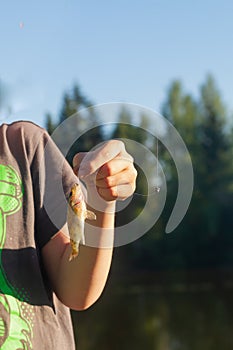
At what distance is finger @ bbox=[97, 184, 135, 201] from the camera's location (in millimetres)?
1165

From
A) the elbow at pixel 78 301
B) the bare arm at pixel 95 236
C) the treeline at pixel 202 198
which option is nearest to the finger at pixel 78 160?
the bare arm at pixel 95 236

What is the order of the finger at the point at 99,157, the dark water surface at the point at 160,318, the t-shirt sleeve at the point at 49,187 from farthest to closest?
the dark water surface at the point at 160,318
the t-shirt sleeve at the point at 49,187
the finger at the point at 99,157

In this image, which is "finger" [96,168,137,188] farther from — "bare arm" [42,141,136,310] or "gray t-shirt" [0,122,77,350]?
"gray t-shirt" [0,122,77,350]

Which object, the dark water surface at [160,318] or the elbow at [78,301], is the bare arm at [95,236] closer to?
the elbow at [78,301]

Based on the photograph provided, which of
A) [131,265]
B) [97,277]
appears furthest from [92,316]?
[97,277]

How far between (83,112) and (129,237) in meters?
0.23

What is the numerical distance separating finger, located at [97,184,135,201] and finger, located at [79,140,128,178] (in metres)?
0.05

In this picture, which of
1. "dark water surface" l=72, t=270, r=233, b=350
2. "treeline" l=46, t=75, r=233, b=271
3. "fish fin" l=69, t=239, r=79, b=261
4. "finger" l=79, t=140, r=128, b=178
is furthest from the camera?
"treeline" l=46, t=75, r=233, b=271

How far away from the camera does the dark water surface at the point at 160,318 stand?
1119 cm

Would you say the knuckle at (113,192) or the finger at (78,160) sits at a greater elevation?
the finger at (78,160)

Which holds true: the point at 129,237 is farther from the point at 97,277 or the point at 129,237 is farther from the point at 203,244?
the point at 203,244

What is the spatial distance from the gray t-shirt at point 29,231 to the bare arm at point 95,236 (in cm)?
2

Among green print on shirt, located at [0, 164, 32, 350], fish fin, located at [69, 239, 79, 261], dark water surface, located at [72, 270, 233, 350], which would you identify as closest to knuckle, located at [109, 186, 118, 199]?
fish fin, located at [69, 239, 79, 261]

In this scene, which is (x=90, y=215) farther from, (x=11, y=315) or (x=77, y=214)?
(x=11, y=315)
